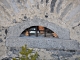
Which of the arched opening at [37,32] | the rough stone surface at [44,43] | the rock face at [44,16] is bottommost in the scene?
the rough stone surface at [44,43]

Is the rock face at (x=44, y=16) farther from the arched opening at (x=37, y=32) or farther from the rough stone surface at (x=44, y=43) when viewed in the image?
the arched opening at (x=37, y=32)

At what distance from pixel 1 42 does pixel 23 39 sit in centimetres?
43

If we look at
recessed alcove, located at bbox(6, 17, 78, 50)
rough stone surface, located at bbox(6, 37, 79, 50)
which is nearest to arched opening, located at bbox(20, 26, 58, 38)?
recessed alcove, located at bbox(6, 17, 78, 50)

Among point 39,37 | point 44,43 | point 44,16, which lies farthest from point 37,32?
point 44,16

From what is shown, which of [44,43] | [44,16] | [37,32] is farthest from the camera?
[37,32]

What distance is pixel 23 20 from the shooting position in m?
3.45

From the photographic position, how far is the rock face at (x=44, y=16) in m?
3.31

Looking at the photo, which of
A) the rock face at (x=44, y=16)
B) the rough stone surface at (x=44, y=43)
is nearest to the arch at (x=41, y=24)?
the rock face at (x=44, y=16)

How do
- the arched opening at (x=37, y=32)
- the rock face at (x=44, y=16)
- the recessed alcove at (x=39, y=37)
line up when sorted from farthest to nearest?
the arched opening at (x=37, y=32), the recessed alcove at (x=39, y=37), the rock face at (x=44, y=16)

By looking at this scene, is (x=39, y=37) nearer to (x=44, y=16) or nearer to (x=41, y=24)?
(x=41, y=24)

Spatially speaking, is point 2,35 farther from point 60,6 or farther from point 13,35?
point 60,6

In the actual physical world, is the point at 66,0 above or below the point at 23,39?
above

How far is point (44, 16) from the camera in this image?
11.2ft

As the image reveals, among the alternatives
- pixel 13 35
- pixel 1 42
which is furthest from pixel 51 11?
pixel 1 42
